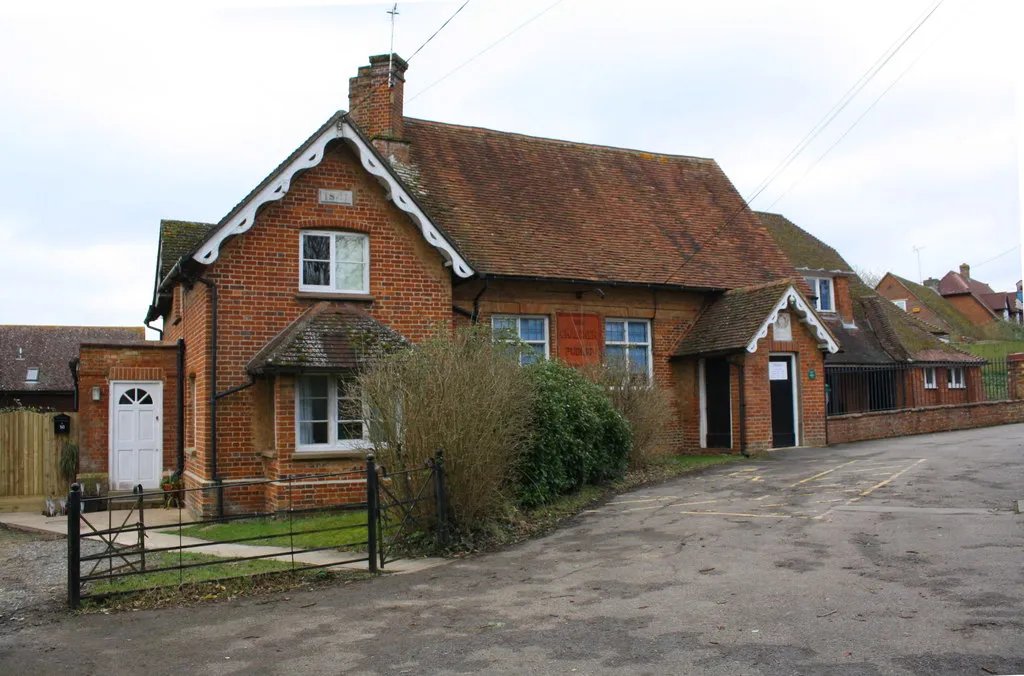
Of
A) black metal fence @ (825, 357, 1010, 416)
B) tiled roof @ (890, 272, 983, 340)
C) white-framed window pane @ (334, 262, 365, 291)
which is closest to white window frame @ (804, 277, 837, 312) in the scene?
black metal fence @ (825, 357, 1010, 416)

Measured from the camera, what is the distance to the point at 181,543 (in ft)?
35.7

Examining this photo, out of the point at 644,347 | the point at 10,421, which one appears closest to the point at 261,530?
the point at 10,421

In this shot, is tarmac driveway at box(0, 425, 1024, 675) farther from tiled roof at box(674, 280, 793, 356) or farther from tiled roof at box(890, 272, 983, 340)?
tiled roof at box(890, 272, 983, 340)

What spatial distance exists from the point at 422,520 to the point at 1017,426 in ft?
67.6

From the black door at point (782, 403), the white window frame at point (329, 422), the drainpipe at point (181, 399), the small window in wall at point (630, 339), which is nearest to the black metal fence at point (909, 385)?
the black door at point (782, 403)

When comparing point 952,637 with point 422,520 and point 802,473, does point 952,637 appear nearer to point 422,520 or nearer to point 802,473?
point 422,520

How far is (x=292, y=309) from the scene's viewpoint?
1520cm

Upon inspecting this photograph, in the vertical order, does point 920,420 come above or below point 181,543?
above

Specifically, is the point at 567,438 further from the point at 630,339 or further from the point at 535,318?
the point at 630,339

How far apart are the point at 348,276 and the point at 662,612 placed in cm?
1015

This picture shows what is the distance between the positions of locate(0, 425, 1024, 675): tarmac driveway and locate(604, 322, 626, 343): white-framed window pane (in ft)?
29.5

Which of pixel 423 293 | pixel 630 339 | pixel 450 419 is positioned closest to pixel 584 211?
pixel 630 339

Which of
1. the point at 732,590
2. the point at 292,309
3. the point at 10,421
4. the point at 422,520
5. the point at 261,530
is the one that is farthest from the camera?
the point at 10,421

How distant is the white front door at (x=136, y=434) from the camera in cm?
1739
